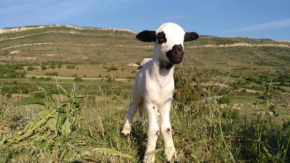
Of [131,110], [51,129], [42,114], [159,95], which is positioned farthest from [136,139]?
[42,114]

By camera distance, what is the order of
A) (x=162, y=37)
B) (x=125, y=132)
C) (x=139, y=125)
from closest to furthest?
1. (x=162, y=37)
2. (x=125, y=132)
3. (x=139, y=125)

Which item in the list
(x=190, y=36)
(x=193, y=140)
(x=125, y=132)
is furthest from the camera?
(x=125, y=132)

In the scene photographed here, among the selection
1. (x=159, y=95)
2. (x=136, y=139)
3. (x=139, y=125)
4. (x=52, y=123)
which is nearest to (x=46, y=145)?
(x=52, y=123)

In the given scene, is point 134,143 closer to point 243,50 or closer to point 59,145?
point 59,145

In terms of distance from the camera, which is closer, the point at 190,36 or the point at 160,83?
the point at 160,83

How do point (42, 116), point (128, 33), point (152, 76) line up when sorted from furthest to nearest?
point (128, 33) → point (152, 76) → point (42, 116)

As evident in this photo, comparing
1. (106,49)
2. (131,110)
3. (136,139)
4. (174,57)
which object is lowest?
(136,139)

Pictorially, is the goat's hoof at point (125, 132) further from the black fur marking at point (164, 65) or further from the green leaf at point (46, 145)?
the green leaf at point (46, 145)

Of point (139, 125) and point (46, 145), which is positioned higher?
point (46, 145)

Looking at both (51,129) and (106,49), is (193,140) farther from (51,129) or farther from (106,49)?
(106,49)

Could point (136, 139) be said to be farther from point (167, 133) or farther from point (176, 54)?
point (176, 54)

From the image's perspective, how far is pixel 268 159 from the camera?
147 inches

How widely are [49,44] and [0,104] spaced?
3720 inches

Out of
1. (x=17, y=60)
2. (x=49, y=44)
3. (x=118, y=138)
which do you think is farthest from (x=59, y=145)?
(x=49, y=44)
